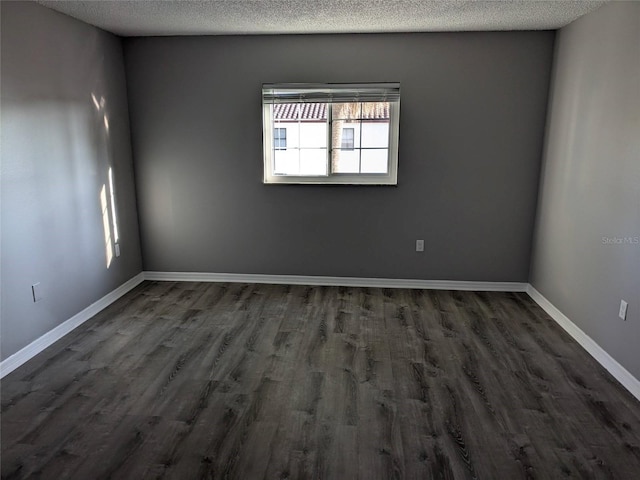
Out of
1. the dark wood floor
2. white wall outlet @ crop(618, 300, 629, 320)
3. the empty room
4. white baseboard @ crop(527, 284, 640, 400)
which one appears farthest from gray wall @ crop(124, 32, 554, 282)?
white wall outlet @ crop(618, 300, 629, 320)

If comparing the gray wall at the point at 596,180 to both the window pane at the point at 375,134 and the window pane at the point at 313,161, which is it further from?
the window pane at the point at 313,161

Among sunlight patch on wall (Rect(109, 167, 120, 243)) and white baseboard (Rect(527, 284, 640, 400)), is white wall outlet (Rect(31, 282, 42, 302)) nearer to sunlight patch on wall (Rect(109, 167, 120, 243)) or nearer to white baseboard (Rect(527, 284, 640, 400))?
sunlight patch on wall (Rect(109, 167, 120, 243))

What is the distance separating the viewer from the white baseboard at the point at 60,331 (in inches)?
106

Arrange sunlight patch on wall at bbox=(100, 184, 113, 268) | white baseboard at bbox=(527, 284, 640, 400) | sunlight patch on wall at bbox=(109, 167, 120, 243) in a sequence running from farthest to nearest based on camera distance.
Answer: sunlight patch on wall at bbox=(109, 167, 120, 243) → sunlight patch on wall at bbox=(100, 184, 113, 268) → white baseboard at bbox=(527, 284, 640, 400)

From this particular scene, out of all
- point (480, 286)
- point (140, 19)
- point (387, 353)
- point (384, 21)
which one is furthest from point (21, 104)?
point (480, 286)

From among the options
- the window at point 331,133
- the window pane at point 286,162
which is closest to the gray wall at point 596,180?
the window at point 331,133

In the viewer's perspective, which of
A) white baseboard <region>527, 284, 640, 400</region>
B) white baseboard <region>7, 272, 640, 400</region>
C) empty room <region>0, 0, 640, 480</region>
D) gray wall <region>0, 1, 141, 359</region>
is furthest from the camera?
white baseboard <region>7, 272, 640, 400</region>

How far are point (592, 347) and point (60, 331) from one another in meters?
3.62

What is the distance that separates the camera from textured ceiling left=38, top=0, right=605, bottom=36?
9.44ft

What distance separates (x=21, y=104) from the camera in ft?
9.01

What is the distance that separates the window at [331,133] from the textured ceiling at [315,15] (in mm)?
509

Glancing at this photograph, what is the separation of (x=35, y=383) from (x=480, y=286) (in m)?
3.51

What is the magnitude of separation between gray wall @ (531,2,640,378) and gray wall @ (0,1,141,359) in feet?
11.9

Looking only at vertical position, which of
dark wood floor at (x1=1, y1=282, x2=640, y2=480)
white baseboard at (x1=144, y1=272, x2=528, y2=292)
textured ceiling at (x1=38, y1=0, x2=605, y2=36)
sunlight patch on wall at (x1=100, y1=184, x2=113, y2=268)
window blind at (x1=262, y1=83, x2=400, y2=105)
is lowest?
dark wood floor at (x1=1, y1=282, x2=640, y2=480)
